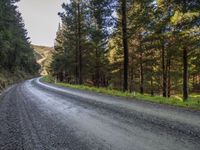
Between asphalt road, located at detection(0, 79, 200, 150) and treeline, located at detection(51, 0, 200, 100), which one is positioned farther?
treeline, located at detection(51, 0, 200, 100)

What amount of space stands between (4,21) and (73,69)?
14116 millimetres

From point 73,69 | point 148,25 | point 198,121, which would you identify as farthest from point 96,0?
point 73,69

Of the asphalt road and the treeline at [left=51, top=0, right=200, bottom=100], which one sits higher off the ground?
the treeline at [left=51, top=0, right=200, bottom=100]

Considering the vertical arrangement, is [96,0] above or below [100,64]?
above

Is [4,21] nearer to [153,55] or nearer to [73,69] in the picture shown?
[73,69]

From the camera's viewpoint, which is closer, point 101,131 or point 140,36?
point 101,131

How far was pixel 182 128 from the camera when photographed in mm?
7617

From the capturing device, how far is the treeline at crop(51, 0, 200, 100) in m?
21.8

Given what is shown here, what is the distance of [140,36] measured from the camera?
34594 mm

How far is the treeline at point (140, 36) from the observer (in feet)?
71.6

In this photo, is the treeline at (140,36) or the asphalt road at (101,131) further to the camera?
the treeline at (140,36)

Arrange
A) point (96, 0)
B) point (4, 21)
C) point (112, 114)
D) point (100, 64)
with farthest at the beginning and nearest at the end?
point (100, 64), point (4, 21), point (96, 0), point (112, 114)

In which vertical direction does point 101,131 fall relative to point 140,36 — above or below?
below

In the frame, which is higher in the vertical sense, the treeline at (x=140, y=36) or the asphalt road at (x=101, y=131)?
the treeline at (x=140, y=36)
